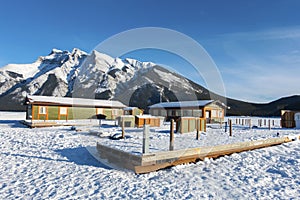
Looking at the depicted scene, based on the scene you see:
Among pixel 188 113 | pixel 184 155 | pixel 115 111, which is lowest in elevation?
pixel 184 155

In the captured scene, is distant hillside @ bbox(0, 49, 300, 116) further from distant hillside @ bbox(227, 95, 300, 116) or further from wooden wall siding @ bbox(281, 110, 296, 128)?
wooden wall siding @ bbox(281, 110, 296, 128)

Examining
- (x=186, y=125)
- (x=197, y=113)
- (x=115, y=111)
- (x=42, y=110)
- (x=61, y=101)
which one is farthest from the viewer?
(x=115, y=111)

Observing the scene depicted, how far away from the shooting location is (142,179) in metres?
5.89

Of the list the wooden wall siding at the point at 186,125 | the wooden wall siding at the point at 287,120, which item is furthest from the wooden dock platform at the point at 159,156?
the wooden wall siding at the point at 287,120

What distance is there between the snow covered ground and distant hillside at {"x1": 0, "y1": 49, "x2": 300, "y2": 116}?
42264 mm

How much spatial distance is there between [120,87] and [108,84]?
950 centimetres

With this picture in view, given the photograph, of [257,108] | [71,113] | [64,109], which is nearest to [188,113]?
[71,113]

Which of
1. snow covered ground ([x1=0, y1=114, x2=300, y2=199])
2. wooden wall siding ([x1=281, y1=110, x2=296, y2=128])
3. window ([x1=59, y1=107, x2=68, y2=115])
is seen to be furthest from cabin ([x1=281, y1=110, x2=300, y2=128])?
window ([x1=59, y1=107, x2=68, y2=115])

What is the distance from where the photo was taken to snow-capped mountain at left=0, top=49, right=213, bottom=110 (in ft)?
235

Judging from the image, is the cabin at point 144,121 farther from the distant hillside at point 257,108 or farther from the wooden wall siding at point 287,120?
the distant hillside at point 257,108

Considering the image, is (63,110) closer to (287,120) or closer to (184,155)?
(184,155)

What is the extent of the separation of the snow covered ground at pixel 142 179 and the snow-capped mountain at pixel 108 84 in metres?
49.7

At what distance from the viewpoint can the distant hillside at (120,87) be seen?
2315 inches

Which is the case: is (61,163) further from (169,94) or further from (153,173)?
(169,94)
